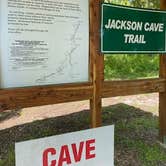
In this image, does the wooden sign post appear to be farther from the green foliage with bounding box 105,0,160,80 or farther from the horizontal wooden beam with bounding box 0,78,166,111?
the green foliage with bounding box 105,0,160,80

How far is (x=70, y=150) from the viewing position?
282 centimetres

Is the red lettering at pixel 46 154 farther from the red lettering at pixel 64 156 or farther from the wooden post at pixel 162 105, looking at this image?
→ the wooden post at pixel 162 105

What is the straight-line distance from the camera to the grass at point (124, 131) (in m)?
4.56

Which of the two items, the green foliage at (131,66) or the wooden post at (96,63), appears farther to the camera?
the green foliage at (131,66)

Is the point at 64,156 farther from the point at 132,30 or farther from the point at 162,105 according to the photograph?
the point at 162,105

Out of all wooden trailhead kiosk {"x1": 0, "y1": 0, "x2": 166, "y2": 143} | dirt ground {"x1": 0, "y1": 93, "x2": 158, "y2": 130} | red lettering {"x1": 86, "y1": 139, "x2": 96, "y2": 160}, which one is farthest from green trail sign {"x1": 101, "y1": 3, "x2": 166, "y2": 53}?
dirt ground {"x1": 0, "y1": 93, "x2": 158, "y2": 130}

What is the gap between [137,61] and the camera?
760cm

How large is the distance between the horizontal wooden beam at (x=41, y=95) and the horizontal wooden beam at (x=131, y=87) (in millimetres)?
295

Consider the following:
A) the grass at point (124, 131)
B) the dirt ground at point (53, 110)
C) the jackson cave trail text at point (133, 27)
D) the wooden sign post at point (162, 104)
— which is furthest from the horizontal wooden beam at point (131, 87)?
the dirt ground at point (53, 110)

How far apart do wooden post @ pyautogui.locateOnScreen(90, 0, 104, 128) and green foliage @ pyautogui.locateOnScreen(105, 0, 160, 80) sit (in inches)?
73.6

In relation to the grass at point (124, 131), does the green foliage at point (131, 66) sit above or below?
above

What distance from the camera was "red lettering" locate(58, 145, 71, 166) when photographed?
2.75 m

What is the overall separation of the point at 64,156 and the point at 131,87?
2060 mm

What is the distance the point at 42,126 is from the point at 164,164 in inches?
88.1
